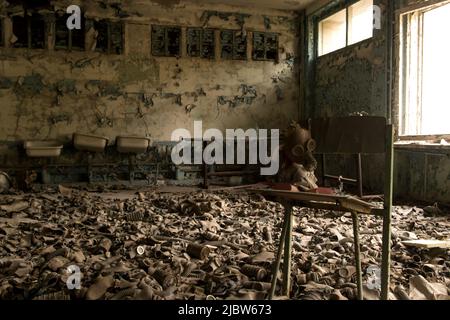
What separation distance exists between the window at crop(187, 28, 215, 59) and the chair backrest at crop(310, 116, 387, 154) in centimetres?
725

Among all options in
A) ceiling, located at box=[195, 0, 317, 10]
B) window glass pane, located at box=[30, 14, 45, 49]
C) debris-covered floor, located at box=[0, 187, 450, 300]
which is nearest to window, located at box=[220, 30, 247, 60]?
ceiling, located at box=[195, 0, 317, 10]

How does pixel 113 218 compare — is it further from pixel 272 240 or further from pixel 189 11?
pixel 189 11

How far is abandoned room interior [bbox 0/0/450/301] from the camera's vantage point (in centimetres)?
325

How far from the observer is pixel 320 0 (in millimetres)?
8633

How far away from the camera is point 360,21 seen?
7824 millimetres

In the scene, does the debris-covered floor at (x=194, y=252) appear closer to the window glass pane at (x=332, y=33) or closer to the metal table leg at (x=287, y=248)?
the metal table leg at (x=287, y=248)

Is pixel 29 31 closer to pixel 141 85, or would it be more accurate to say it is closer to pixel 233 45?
pixel 141 85

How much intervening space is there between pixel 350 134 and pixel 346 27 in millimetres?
6888

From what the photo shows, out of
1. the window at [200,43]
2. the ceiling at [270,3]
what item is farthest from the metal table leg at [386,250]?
the ceiling at [270,3]

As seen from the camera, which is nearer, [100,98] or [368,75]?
[368,75]

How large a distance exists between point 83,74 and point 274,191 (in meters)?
7.47

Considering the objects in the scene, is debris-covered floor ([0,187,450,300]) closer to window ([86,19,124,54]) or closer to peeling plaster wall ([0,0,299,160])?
peeling plaster wall ([0,0,299,160])

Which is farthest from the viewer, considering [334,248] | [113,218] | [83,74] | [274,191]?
[83,74]
